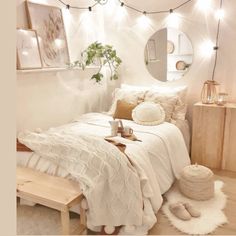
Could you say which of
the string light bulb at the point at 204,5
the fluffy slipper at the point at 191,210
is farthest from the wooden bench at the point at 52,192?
the string light bulb at the point at 204,5

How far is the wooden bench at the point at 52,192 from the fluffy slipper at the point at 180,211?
774mm

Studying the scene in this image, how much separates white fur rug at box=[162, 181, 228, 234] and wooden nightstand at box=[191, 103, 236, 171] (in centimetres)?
58

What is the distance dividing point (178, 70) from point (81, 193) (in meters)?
2.42

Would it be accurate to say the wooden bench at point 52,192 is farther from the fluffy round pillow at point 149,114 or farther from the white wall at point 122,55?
the fluffy round pillow at point 149,114

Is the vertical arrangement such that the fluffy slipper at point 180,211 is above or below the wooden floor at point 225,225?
above

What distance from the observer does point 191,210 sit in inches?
94.9

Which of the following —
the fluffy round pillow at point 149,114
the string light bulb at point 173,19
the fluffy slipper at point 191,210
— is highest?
the string light bulb at point 173,19

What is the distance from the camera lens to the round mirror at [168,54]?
378 cm

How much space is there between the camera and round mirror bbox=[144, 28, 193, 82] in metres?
3.78

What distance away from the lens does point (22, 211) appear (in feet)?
8.14

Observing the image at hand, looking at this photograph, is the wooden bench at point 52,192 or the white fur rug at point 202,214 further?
the white fur rug at point 202,214

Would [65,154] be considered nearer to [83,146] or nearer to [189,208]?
[83,146]

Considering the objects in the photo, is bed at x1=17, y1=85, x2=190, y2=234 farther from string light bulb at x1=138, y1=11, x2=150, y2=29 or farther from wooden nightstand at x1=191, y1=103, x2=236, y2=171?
string light bulb at x1=138, y1=11, x2=150, y2=29

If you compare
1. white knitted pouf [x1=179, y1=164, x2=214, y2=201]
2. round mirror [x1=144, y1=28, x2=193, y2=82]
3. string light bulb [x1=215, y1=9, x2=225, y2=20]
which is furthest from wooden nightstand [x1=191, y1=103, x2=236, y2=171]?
string light bulb [x1=215, y1=9, x2=225, y2=20]
